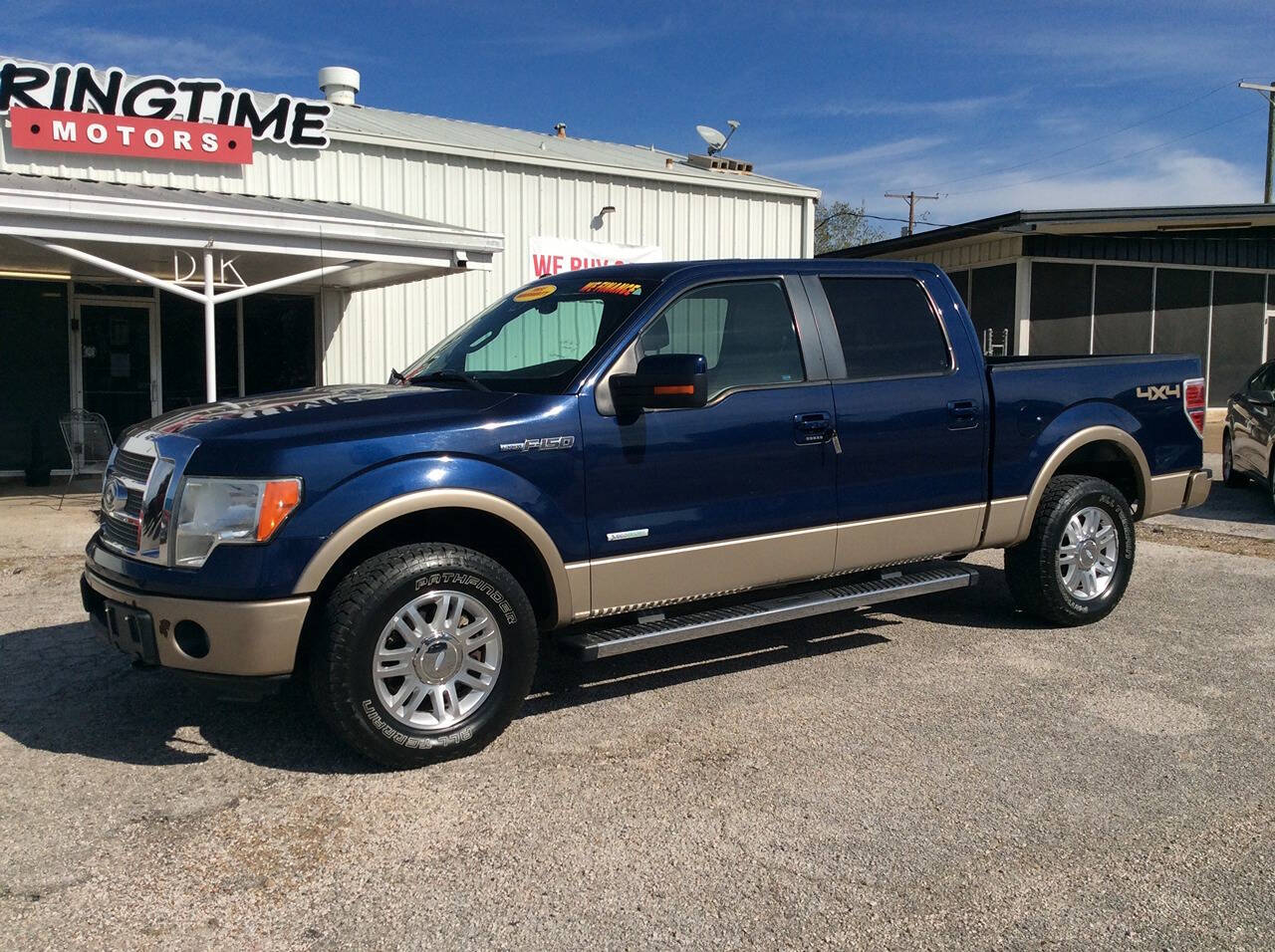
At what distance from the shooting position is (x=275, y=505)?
12.4 ft

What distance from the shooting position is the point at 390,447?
3.99 metres

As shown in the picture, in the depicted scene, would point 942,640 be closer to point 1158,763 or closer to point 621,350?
point 1158,763

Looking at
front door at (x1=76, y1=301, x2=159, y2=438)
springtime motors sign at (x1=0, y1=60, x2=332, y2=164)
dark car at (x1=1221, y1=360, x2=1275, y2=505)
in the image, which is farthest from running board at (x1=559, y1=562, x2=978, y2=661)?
front door at (x1=76, y1=301, x2=159, y2=438)


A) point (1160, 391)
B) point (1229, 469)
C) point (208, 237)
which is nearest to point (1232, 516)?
point (1229, 469)

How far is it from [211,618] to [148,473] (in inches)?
28.3

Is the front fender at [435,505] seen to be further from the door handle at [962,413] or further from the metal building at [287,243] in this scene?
the metal building at [287,243]

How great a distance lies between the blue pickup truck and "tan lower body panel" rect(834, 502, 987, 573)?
0.01 m

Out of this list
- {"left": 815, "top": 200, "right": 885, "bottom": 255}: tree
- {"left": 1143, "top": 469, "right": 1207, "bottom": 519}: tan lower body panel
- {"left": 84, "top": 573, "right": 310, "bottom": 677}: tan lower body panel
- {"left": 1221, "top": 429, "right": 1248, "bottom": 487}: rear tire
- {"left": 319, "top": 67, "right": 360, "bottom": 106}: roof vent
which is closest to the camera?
{"left": 84, "top": 573, "right": 310, "bottom": 677}: tan lower body panel

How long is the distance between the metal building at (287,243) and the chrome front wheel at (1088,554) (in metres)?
7.37

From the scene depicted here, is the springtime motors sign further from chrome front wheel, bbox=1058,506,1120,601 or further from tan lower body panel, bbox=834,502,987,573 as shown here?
chrome front wheel, bbox=1058,506,1120,601

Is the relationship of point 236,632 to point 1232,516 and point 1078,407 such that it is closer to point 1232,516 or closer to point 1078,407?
point 1078,407

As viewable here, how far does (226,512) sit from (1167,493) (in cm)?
533

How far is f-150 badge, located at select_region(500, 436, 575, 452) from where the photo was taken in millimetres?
4223

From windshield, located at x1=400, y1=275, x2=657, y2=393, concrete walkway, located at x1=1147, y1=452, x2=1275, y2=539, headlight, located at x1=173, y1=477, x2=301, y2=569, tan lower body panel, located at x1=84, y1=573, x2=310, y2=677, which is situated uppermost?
windshield, located at x1=400, y1=275, x2=657, y2=393
